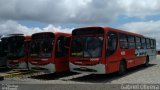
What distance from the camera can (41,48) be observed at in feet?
56.9

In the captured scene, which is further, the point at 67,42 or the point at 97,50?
the point at 67,42

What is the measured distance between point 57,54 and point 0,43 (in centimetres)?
676

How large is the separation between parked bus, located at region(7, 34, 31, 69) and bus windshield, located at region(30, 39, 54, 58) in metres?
0.96

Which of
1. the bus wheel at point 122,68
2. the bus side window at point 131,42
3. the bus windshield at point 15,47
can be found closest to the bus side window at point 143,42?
the bus side window at point 131,42

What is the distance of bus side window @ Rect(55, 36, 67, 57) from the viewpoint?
16998mm

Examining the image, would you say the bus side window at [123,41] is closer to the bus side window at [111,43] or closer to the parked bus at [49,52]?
the bus side window at [111,43]

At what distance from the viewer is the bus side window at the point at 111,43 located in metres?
15.9

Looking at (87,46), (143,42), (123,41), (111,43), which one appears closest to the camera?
(87,46)

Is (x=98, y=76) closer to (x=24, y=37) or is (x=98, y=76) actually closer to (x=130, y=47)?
(x=130, y=47)

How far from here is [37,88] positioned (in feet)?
42.0

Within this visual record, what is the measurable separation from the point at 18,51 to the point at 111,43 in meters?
6.13

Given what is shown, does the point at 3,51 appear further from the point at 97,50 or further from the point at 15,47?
the point at 97,50

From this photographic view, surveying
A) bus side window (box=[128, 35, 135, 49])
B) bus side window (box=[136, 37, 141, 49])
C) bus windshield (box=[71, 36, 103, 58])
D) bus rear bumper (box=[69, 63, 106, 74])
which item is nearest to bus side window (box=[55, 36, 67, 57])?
bus windshield (box=[71, 36, 103, 58])

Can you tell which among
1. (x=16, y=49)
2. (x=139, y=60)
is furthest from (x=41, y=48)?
(x=139, y=60)
